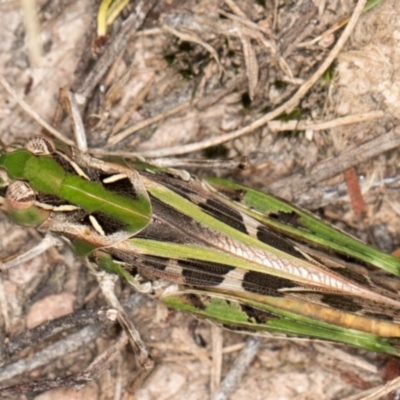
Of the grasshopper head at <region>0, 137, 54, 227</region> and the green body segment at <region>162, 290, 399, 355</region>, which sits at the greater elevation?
the grasshopper head at <region>0, 137, 54, 227</region>

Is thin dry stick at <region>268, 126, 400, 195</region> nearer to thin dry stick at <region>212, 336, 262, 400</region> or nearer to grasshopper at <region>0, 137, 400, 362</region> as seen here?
grasshopper at <region>0, 137, 400, 362</region>

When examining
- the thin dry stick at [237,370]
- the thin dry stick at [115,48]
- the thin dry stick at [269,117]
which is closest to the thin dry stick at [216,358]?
the thin dry stick at [237,370]

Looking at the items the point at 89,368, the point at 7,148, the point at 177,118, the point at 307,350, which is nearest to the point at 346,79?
the point at 177,118

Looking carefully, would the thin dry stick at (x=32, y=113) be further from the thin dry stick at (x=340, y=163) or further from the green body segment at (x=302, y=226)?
the thin dry stick at (x=340, y=163)

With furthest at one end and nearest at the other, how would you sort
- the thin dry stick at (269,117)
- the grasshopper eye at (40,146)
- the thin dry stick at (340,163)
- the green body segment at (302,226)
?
the thin dry stick at (340,163) < the thin dry stick at (269,117) < the green body segment at (302,226) < the grasshopper eye at (40,146)

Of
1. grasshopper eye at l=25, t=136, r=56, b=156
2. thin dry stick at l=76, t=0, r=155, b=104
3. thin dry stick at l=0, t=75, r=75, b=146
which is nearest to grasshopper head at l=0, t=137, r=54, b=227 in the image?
grasshopper eye at l=25, t=136, r=56, b=156

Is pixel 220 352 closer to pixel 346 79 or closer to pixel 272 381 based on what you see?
pixel 272 381
